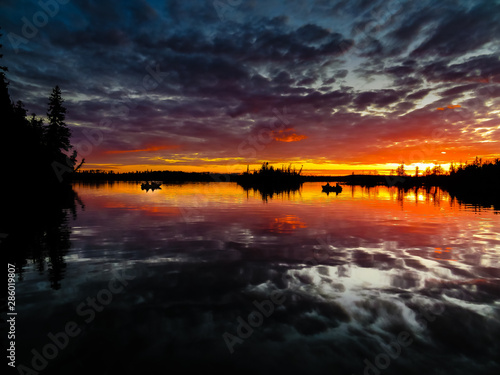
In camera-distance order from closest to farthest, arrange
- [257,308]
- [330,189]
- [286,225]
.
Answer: [257,308] → [286,225] → [330,189]

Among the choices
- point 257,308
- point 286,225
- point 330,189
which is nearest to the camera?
point 257,308

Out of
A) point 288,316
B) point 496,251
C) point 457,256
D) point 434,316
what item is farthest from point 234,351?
point 496,251

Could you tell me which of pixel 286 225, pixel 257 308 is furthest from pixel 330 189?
pixel 257 308

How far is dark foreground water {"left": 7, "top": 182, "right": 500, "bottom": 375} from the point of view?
5.58 meters

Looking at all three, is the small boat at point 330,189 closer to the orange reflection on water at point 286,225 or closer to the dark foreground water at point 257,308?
the orange reflection on water at point 286,225

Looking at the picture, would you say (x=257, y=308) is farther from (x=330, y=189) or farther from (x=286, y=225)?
(x=330, y=189)

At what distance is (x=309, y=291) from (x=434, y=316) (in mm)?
3361

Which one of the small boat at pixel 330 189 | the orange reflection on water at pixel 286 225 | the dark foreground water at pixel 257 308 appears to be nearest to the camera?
the dark foreground water at pixel 257 308

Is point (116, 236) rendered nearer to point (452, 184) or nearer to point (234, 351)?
point (234, 351)

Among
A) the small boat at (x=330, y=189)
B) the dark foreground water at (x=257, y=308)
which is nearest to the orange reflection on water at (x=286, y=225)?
the dark foreground water at (x=257, y=308)

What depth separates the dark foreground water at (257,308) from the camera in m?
5.58

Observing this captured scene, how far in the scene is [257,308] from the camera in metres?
7.81

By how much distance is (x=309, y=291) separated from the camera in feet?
29.4

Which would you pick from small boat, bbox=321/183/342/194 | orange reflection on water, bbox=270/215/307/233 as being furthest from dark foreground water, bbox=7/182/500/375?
small boat, bbox=321/183/342/194
